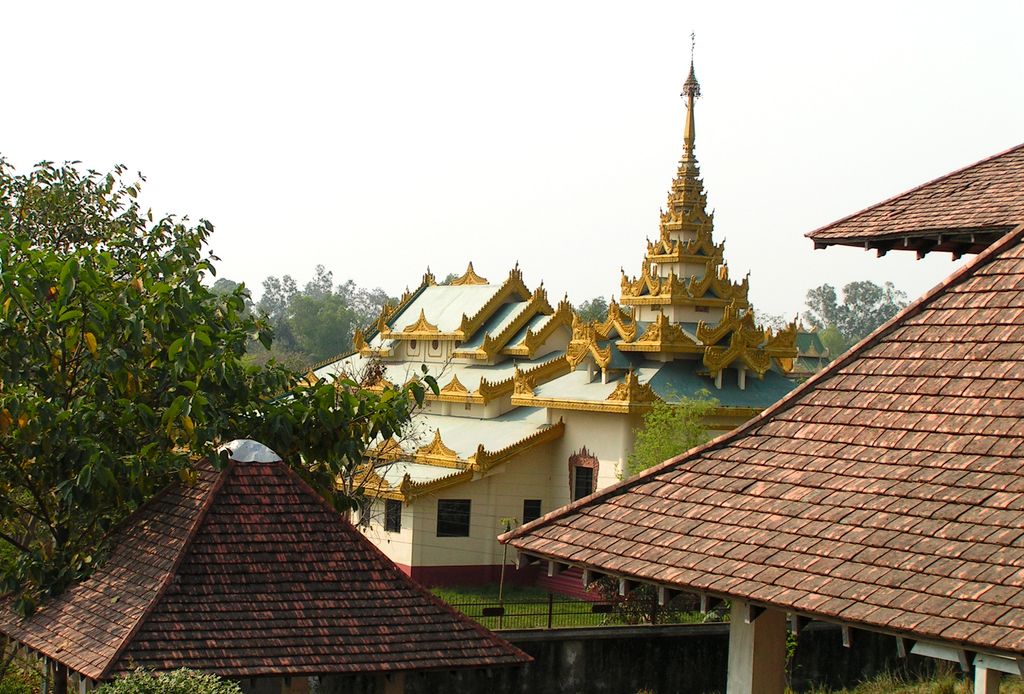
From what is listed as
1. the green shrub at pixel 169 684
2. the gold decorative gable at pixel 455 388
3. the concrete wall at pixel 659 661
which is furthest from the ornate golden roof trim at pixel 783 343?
the green shrub at pixel 169 684

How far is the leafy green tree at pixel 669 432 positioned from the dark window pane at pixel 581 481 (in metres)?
2.17

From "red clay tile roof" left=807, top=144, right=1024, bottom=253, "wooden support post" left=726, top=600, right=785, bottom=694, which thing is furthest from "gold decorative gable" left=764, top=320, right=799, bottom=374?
"wooden support post" left=726, top=600, right=785, bottom=694

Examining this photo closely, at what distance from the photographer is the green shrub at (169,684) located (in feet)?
33.0

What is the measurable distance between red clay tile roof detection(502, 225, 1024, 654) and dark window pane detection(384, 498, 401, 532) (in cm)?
2190

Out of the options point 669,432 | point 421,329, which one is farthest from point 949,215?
point 421,329

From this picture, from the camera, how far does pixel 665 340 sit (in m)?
31.2

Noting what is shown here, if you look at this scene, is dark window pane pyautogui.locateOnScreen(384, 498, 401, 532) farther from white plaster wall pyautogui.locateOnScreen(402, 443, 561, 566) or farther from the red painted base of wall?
the red painted base of wall

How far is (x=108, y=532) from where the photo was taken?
12914mm

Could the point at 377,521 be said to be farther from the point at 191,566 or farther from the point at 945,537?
the point at 945,537

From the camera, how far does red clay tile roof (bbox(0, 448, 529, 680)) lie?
10977 millimetres

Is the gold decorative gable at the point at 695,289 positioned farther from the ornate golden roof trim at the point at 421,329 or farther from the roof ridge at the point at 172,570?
the roof ridge at the point at 172,570

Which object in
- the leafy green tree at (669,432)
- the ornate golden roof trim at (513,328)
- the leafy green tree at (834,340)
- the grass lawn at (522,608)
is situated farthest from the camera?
the leafy green tree at (834,340)

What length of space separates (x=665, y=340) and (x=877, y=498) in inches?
897

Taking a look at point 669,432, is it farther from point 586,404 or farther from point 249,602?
point 249,602
